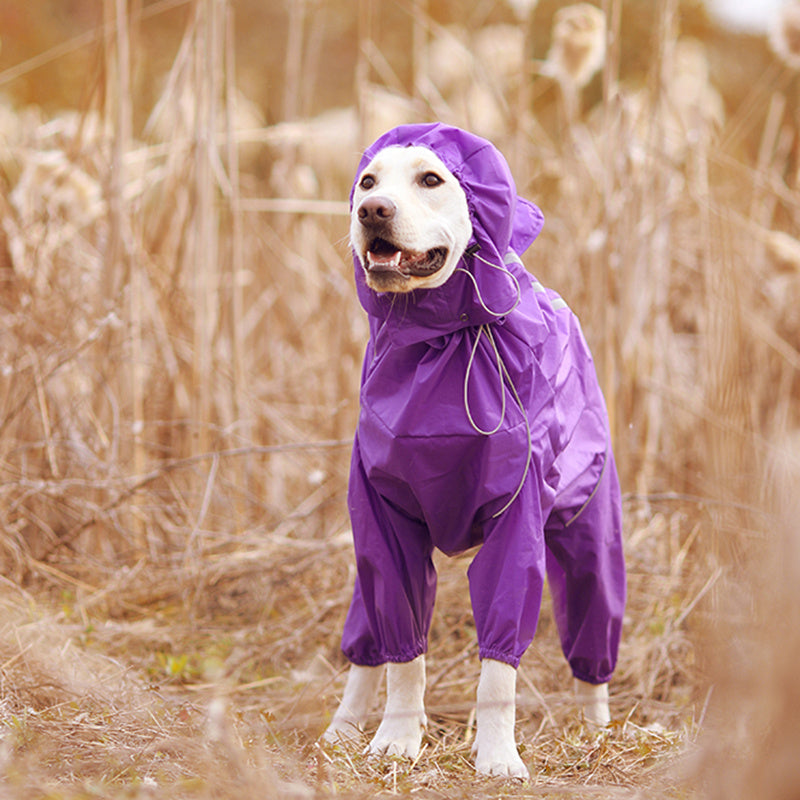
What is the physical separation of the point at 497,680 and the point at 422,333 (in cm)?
67

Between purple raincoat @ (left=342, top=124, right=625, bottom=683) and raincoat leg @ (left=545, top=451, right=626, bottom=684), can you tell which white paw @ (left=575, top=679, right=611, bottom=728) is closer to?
raincoat leg @ (left=545, top=451, right=626, bottom=684)

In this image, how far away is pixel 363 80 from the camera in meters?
3.21

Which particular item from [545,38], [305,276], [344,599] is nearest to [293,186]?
[305,276]

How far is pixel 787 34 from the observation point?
3.24m

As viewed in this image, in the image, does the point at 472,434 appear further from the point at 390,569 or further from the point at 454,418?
the point at 390,569

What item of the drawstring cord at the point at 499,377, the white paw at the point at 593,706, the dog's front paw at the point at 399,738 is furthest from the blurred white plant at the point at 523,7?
the dog's front paw at the point at 399,738

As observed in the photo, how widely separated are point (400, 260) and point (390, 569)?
0.60m

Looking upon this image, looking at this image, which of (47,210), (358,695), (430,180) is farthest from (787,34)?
(358,695)

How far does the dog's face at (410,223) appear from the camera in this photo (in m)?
1.91

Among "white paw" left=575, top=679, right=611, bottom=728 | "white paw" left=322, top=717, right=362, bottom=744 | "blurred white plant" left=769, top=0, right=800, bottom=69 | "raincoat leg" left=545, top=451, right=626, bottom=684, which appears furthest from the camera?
"blurred white plant" left=769, top=0, right=800, bottom=69

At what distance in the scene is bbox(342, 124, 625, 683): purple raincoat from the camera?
1.92 metres

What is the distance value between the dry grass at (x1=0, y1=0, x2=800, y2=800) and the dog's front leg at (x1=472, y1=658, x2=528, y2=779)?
0.05 m

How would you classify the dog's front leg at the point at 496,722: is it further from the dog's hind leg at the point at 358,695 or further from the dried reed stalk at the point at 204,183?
the dried reed stalk at the point at 204,183

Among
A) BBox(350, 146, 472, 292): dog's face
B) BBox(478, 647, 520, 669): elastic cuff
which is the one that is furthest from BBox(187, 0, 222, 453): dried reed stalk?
BBox(478, 647, 520, 669): elastic cuff
